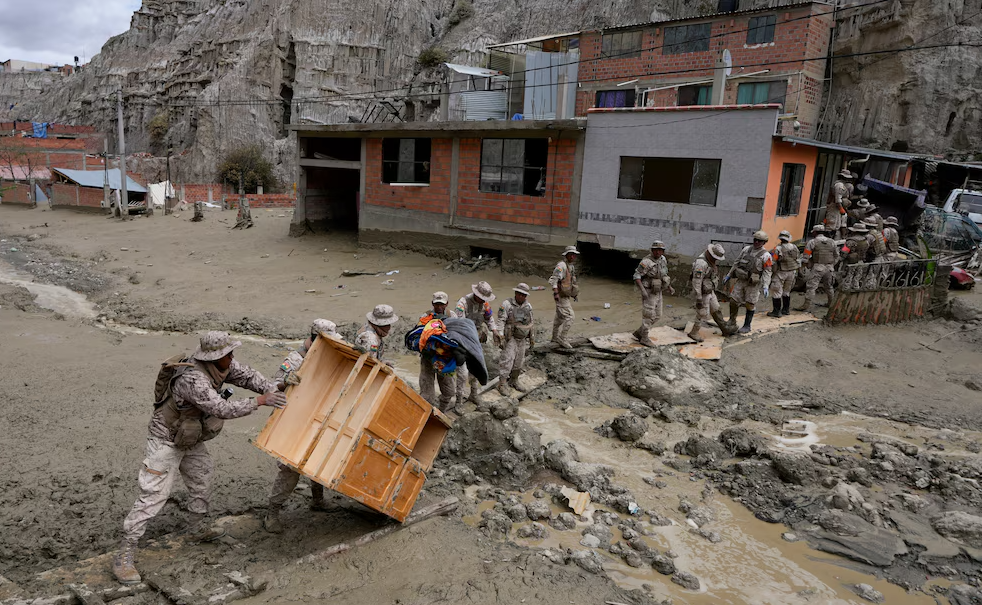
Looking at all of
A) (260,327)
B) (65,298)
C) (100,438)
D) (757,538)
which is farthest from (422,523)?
(65,298)

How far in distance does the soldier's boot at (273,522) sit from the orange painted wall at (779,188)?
11.3 m

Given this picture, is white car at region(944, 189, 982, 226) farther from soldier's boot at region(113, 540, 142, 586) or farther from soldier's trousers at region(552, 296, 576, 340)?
soldier's boot at region(113, 540, 142, 586)

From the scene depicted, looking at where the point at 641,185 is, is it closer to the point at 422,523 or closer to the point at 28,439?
the point at 422,523

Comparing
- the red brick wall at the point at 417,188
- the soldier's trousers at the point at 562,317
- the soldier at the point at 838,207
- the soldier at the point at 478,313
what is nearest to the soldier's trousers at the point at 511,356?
the soldier at the point at 478,313

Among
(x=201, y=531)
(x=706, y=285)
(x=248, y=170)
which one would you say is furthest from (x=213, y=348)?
(x=248, y=170)

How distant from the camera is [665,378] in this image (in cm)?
859

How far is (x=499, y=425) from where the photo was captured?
673 centimetres

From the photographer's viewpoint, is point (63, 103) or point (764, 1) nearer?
point (764, 1)

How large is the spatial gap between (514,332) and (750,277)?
4.42 m

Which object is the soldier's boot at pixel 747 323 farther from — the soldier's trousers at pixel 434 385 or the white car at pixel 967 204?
the white car at pixel 967 204

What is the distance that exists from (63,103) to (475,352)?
A: 88.7 meters

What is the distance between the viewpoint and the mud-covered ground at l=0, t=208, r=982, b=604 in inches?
181

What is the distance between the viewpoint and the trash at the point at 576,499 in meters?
5.59

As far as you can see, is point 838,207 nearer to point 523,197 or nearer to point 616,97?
point 523,197
